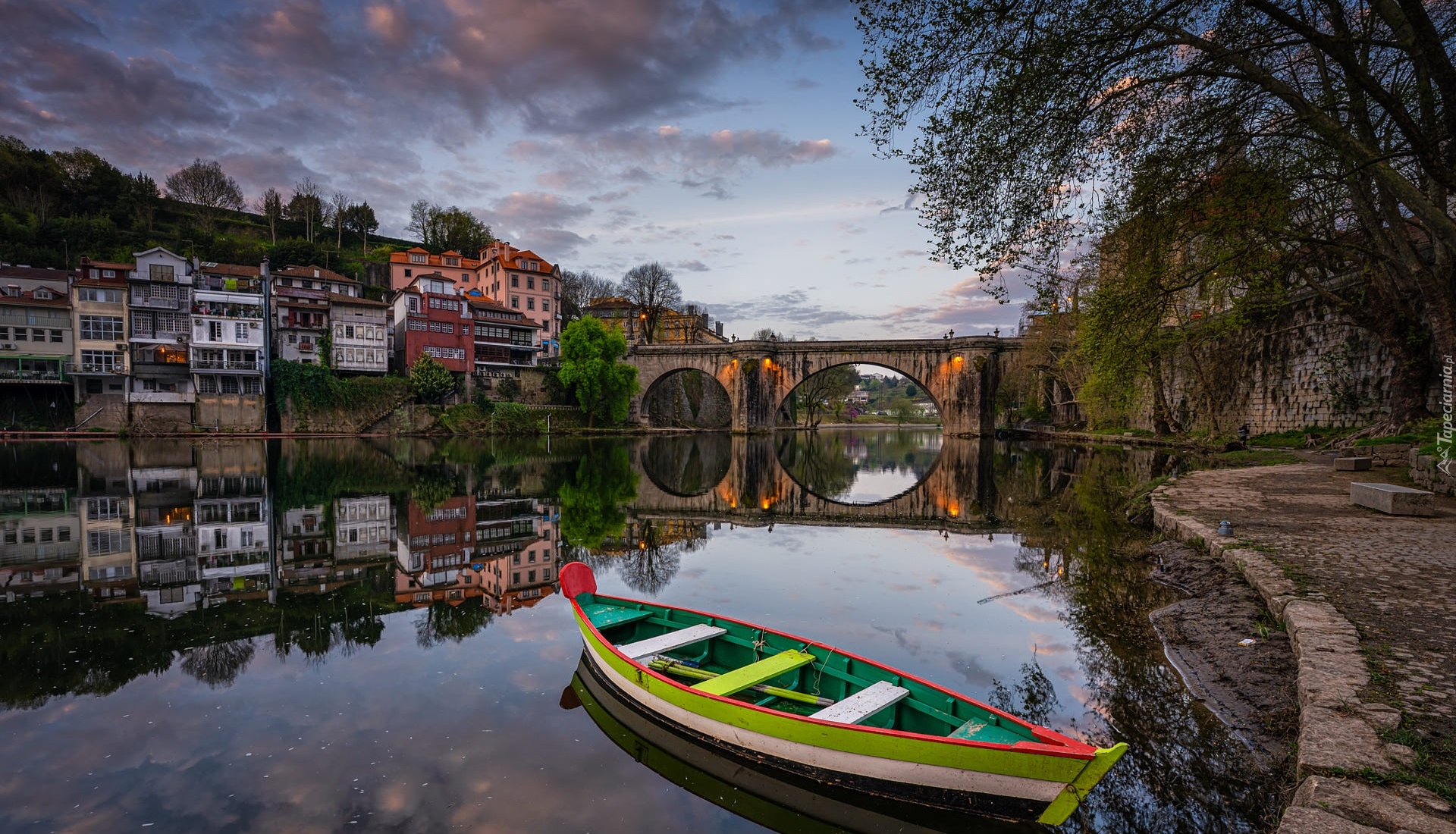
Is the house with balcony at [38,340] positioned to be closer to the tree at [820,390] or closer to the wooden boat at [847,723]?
the tree at [820,390]

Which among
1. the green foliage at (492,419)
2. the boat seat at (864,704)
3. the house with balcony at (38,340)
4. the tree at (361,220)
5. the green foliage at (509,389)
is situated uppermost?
the tree at (361,220)

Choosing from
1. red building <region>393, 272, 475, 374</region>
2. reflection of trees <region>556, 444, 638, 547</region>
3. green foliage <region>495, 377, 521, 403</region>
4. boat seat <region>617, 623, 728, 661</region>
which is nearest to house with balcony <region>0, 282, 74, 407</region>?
red building <region>393, 272, 475, 374</region>

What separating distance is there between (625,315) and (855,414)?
60.7 m

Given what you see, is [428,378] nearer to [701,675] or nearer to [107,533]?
[107,533]

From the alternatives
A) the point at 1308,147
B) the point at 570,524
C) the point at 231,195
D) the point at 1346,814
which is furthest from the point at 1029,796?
the point at 231,195

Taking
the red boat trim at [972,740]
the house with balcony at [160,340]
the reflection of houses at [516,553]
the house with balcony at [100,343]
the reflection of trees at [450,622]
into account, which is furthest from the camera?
the house with balcony at [160,340]

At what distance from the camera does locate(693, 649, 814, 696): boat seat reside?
223 inches

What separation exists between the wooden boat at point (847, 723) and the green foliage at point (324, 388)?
49578mm

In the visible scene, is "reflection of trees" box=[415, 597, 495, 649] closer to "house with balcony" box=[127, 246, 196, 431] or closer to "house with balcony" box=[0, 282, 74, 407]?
"house with balcony" box=[127, 246, 196, 431]

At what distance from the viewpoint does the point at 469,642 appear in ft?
26.8

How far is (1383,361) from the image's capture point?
21.2 metres

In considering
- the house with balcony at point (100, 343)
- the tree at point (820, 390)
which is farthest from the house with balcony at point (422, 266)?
the tree at point (820, 390)

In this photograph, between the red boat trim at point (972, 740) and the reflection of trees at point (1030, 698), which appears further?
the reflection of trees at point (1030, 698)

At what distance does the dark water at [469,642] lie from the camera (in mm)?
4918
